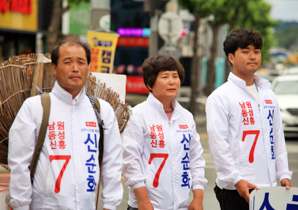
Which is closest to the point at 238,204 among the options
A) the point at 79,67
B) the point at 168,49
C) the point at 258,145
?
the point at 258,145

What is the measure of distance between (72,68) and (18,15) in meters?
18.0

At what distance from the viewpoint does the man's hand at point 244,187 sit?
2.96m

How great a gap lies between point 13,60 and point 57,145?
0.76 m

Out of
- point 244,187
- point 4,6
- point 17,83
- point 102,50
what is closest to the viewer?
point 17,83

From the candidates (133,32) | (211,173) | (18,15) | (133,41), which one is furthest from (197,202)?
(133,32)

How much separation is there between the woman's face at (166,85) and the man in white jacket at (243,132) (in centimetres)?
37

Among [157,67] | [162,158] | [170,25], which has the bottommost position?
[162,158]

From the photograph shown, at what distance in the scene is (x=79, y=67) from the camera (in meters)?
2.47

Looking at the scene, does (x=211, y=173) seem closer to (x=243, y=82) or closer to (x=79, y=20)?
(x=243, y=82)

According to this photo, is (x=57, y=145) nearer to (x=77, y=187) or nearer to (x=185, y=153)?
(x=77, y=187)

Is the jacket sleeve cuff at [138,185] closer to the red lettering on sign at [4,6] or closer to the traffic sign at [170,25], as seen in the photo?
the traffic sign at [170,25]

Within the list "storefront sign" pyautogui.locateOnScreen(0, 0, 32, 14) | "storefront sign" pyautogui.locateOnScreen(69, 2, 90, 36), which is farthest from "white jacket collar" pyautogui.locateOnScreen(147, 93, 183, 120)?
"storefront sign" pyautogui.locateOnScreen(69, 2, 90, 36)

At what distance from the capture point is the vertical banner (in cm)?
764

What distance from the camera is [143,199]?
9.16 ft
